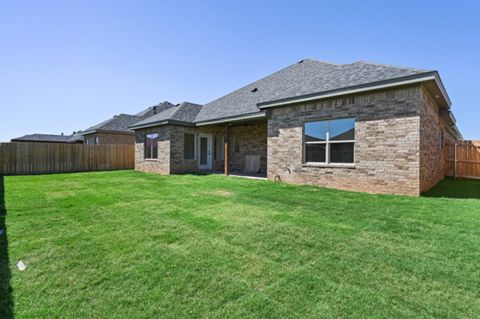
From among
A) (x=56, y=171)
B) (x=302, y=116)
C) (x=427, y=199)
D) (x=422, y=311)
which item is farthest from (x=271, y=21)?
(x=56, y=171)

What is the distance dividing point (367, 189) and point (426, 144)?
2.50 metres

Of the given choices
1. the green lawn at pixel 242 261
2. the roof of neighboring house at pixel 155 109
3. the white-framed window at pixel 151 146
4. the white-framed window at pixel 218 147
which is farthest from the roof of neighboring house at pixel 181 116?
the roof of neighboring house at pixel 155 109

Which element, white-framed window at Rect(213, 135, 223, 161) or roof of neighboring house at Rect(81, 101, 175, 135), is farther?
roof of neighboring house at Rect(81, 101, 175, 135)

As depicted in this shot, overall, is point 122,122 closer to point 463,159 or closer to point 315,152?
point 315,152

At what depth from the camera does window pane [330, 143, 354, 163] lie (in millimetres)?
7845

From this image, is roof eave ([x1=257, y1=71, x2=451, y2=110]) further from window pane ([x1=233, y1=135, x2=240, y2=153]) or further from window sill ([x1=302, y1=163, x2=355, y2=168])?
window pane ([x1=233, y1=135, x2=240, y2=153])

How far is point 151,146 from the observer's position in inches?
594

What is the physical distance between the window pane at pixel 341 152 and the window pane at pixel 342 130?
23 centimetres

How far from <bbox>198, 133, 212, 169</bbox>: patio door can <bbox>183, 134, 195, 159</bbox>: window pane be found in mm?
597

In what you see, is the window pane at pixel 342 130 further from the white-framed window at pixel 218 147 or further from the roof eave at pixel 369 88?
the white-framed window at pixel 218 147

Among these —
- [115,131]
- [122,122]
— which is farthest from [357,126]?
[122,122]

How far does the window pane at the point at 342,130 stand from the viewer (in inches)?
306

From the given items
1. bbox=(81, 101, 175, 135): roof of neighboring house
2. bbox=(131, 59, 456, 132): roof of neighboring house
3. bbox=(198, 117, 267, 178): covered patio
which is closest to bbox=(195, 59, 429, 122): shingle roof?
bbox=(131, 59, 456, 132): roof of neighboring house

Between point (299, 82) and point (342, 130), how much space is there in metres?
3.96
